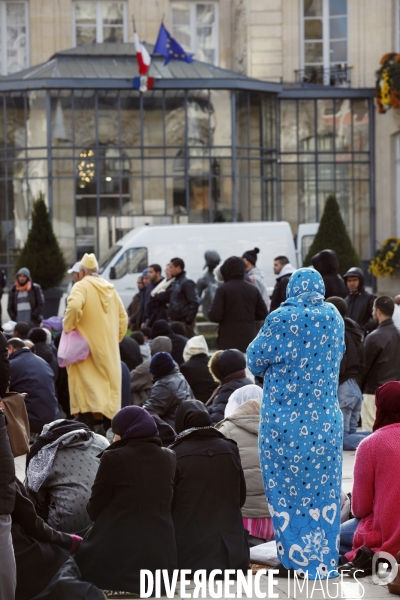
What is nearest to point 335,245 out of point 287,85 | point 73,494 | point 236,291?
point 287,85

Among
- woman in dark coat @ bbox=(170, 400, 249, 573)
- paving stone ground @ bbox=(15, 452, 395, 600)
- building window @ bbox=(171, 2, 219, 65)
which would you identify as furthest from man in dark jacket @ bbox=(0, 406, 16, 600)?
building window @ bbox=(171, 2, 219, 65)

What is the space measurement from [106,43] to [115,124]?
11.8 feet

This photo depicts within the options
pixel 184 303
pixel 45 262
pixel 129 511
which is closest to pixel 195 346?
pixel 184 303

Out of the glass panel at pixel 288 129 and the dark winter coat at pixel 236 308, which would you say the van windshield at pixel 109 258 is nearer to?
the glass panel at pixel 288 129

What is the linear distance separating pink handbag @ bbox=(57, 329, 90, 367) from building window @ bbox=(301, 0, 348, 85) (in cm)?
2238

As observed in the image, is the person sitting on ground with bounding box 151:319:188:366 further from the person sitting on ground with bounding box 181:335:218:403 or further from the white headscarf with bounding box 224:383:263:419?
the white headscarf with bounding box 224:383:263:419

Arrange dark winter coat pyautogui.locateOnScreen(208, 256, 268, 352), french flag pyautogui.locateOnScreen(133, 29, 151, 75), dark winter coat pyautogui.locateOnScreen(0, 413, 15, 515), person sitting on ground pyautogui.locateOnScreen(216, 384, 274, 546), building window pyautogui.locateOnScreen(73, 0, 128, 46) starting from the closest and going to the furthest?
dark winter coat pyautogui.locateOnScreen(0, 413, 15, 515)
person sitting on ground pyautogui.locateOnScreen(216, 384, 274, 546)
dark winter coat pyautogui.locateOnScreen(208, 256, 268, 352)
french flag pyautogui.locateOnScreen(133, 29, 151, 75)
building window pyautogui.locateOnScreen(73, 0, 128, 46)

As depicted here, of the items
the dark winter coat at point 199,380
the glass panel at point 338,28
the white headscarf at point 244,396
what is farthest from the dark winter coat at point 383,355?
the glass panel at point 338,28

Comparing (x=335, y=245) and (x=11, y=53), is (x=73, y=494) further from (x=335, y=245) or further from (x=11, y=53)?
(x=11, y=53)

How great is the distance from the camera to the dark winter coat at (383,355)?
11.0m

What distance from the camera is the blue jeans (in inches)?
274

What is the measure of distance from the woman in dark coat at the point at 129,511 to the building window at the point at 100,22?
88.5 ft

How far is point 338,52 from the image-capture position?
31.7 meters

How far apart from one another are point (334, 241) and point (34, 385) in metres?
16.4
